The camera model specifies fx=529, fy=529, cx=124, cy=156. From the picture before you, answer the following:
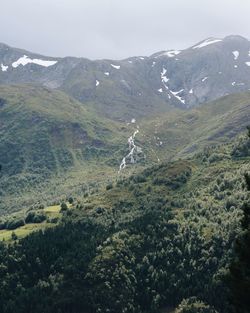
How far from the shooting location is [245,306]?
46.0 m

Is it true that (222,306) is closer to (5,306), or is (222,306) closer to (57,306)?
(57,306)

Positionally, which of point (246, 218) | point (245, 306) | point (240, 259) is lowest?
point (245, 306)

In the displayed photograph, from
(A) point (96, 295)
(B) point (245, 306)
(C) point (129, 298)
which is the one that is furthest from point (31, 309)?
(B) point (245, 306)

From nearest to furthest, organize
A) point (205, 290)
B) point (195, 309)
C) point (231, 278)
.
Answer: point (231, 278) → point (195, 309) → point (205, 290)

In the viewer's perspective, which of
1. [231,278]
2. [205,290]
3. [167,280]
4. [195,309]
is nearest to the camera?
[231,278]

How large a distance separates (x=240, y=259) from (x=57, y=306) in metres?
155

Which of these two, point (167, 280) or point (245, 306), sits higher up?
point (245, 306)

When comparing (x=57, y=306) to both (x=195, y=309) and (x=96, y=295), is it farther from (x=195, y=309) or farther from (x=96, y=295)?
(x=195, y=309)

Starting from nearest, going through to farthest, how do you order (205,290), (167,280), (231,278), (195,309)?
(231,278) < (195,309) < (205,290) < (167,280)

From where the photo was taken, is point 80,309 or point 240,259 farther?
point 80,309

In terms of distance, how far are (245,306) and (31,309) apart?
15568 cm

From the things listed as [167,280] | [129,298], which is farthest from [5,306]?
[167,280]

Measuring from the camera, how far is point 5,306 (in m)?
191

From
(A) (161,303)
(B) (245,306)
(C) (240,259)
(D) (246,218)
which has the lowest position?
(A) (161,303)
